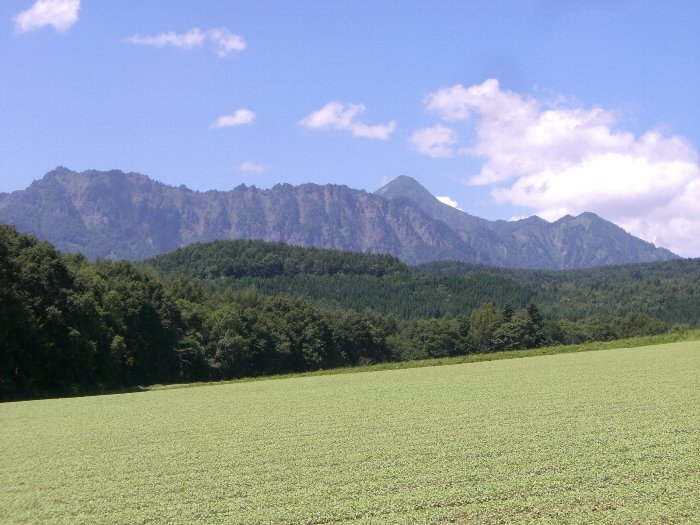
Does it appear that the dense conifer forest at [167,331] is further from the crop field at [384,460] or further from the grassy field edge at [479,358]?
the crop field at [384,460]

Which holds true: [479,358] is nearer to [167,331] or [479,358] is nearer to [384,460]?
[167,331]

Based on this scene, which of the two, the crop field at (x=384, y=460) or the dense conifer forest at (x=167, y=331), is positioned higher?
the dense conifer forest at (x=167, y=331)

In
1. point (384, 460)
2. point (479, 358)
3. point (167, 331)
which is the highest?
point (167, 331)

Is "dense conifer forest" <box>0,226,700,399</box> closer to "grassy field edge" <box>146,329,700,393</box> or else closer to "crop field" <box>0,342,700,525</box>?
"grassy field edge" <box>146,329,700,393</box>

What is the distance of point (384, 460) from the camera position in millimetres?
19609

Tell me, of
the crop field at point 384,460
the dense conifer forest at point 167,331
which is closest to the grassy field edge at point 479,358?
the dense conifer forest at point 167,331

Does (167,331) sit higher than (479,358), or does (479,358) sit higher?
(167,331)

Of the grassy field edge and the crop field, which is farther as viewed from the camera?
the grassy field edge

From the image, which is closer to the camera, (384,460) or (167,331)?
(384,460)

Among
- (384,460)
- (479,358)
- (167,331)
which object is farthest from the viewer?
(167,331)

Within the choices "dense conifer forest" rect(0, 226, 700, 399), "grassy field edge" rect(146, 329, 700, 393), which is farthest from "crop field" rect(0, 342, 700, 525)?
"grassy field edge" rect(146, 329, 700, 393)

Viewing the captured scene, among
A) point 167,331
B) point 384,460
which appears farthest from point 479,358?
point 384,460

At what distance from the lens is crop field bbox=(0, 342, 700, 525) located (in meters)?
14.8

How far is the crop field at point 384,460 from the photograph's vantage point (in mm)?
14773
